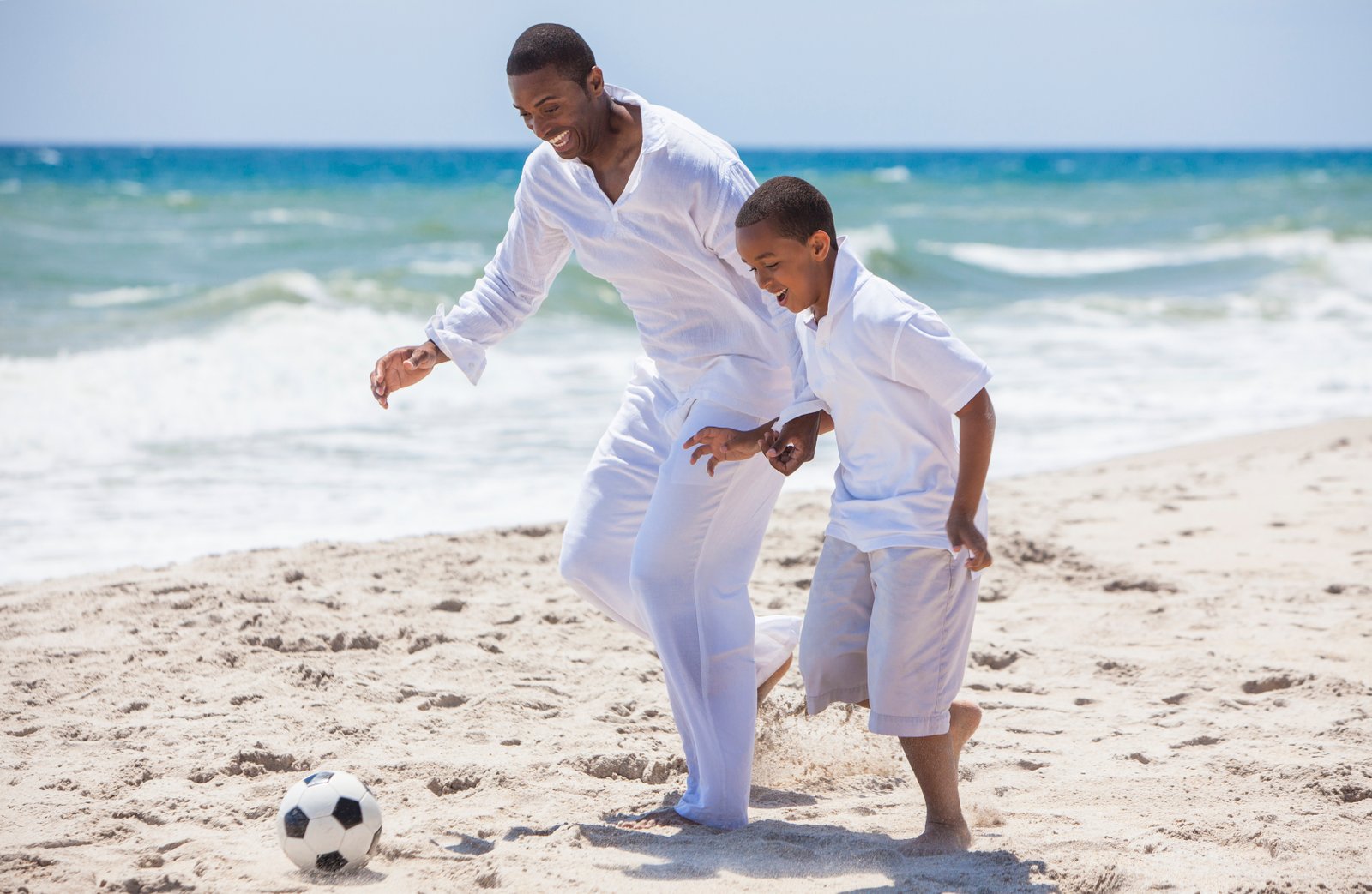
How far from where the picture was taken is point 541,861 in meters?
2.96

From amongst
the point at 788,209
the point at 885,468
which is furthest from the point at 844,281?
the point at 885,468

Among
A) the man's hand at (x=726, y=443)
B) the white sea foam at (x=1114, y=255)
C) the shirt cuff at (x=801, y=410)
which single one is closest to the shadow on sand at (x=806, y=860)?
the man's hand at (x=726, y=443)

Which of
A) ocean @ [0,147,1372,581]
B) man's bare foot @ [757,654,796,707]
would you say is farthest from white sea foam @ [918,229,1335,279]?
man's bare foot @ [757,654,796,707]

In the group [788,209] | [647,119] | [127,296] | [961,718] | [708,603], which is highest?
[647,119]

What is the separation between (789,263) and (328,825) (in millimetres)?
1593

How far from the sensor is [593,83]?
2.99 m

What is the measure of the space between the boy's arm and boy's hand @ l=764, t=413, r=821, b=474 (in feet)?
1.06

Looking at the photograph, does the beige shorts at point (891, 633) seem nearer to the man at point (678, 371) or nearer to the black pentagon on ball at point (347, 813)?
the man at point (678, 371)

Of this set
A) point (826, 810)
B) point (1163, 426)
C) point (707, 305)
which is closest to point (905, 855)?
point (826, 810)

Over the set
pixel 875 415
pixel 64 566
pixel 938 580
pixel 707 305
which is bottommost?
pixel 64 566

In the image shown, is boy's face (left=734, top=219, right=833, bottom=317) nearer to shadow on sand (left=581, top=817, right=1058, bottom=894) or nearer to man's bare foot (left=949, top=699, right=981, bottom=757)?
man's bare foot (left=949, top=699, right=981, bottom=757)

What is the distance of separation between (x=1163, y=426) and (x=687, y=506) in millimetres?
7090

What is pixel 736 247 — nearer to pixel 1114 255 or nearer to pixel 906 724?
pixel 906 724

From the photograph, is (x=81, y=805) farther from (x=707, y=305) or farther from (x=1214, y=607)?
(x=1214, y=607)
